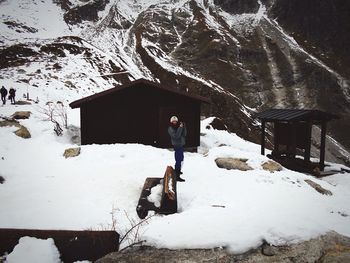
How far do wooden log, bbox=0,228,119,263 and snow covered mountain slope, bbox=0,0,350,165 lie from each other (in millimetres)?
28925

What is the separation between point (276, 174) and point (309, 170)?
20.1 feet

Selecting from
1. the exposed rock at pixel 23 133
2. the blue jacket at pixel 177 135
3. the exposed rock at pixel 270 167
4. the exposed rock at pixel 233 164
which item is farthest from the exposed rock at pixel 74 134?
the exposed rock at pixel 270 167

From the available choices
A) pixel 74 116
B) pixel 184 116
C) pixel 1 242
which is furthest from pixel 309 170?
pixel 74 116

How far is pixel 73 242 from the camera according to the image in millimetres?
4840

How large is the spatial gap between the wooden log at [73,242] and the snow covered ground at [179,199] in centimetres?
48

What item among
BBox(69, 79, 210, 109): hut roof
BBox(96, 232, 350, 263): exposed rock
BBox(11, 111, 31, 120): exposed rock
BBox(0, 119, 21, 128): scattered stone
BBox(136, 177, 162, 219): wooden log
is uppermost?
BBox(69, 79, 210, 109): hut roof

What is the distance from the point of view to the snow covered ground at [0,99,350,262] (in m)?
5.06

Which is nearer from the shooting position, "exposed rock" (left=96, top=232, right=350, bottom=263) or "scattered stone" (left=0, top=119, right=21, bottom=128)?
"exposed rock" (left=96, top=232, right=350, bottom=263)

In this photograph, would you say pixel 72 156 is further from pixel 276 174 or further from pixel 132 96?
pixel 276 174

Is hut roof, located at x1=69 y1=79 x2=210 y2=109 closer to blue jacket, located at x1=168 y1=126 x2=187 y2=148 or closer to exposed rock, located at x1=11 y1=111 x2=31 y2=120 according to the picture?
exposed rock, located at x1=11 y1=111 x2=31 y2=120

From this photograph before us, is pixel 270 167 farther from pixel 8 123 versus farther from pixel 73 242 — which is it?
pixel 8 123

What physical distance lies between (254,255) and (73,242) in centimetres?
321

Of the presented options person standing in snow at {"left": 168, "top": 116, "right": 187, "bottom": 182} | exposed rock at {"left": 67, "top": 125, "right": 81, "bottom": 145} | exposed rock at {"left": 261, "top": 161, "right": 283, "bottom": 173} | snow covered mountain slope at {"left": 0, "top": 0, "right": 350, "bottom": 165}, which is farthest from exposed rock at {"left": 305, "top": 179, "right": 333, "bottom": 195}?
snow covered mountain slope at {"left": 0, "top": 0, "right": 350, "bottom": 165}

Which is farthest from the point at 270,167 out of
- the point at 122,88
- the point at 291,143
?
the point at 122,88
